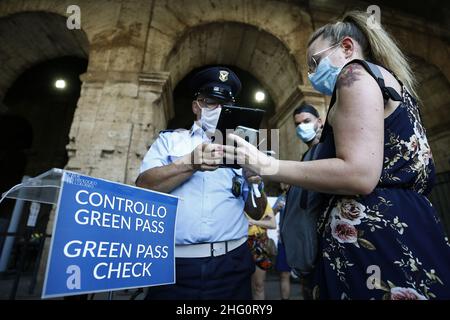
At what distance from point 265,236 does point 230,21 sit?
4.71 metres

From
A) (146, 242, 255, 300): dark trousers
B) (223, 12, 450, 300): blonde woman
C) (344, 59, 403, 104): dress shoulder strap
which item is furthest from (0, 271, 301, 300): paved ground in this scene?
(344, 59, 403, 104): dress shoulder strap

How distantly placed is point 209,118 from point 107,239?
101cm

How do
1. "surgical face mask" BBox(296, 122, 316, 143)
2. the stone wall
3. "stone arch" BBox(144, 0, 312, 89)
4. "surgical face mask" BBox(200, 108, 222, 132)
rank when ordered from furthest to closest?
"stone arch" BBox(144, 0, 312, 89), the stone wall, "surgical face mask" BBox(296, 122, 316, 143), "surgical face mask" BBox(200, 108, 222, 132)

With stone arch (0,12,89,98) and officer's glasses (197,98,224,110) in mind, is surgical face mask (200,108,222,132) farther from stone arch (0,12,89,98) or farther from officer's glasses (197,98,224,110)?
stone arch (0,12,89,98)

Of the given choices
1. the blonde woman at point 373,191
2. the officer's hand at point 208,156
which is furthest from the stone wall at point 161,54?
the blonde woman at point 373,191

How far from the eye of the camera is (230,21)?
543cm

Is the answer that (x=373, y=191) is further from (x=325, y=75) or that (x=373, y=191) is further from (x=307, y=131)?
(x=307, y=131)

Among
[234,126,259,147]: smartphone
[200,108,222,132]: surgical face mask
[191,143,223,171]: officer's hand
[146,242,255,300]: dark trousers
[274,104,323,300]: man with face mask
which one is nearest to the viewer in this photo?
[274,104,323,300]: man with face mask

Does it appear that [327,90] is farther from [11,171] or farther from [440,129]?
[11,171]

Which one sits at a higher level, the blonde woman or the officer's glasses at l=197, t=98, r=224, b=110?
the officer's glasses at l=197, t=98, r=224, b=110

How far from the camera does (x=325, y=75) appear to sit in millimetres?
1142

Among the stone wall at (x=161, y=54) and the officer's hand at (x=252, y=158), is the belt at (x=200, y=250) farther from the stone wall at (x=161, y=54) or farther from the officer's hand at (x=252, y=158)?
the stone wall at (x=161, y=54)

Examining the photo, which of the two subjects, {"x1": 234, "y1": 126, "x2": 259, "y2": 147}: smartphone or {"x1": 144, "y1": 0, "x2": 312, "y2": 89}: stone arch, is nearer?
{"x1": 234, "y1": 126, "x2": 259, "y2": 147}: smartphone

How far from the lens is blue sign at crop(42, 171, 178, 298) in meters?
0.77
